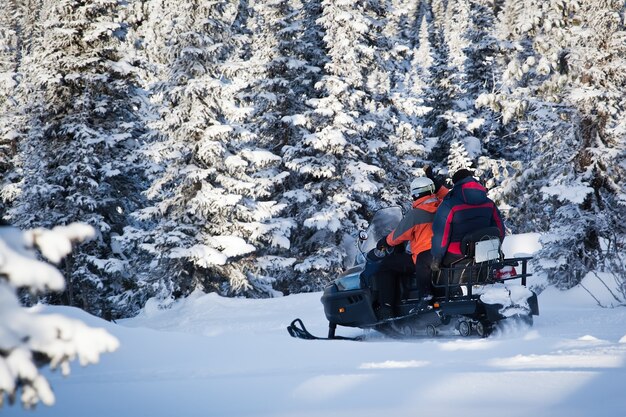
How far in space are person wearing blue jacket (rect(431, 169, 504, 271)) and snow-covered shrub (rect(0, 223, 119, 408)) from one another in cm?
496

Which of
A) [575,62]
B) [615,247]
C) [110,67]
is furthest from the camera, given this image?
[110,67]

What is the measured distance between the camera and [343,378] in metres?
3.68

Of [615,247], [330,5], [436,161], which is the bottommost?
[615,247]

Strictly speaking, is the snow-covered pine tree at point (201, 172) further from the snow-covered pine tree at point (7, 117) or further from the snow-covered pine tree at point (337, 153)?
the snow-covered pine tree at point (7, 117)

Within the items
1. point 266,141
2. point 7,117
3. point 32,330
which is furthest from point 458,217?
point 7,117

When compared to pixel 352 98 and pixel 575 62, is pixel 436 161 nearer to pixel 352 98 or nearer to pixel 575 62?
pixel 352 98

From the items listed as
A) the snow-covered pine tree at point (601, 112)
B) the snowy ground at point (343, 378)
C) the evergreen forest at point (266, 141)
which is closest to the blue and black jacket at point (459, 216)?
the snowy ground at point (343, 378)

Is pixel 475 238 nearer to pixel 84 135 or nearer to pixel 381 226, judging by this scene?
pixel 381 226

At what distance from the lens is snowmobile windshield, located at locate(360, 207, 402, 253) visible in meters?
7.29

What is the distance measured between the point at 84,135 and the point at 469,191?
11591 millimetres

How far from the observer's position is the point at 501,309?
6.12 meters

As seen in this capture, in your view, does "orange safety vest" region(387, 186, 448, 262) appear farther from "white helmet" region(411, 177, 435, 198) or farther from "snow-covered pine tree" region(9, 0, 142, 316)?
"snow-covered pine tree" region(9, 0, 142, 316)

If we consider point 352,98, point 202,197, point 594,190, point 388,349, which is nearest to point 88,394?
point 388,349

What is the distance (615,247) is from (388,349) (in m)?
5.34
